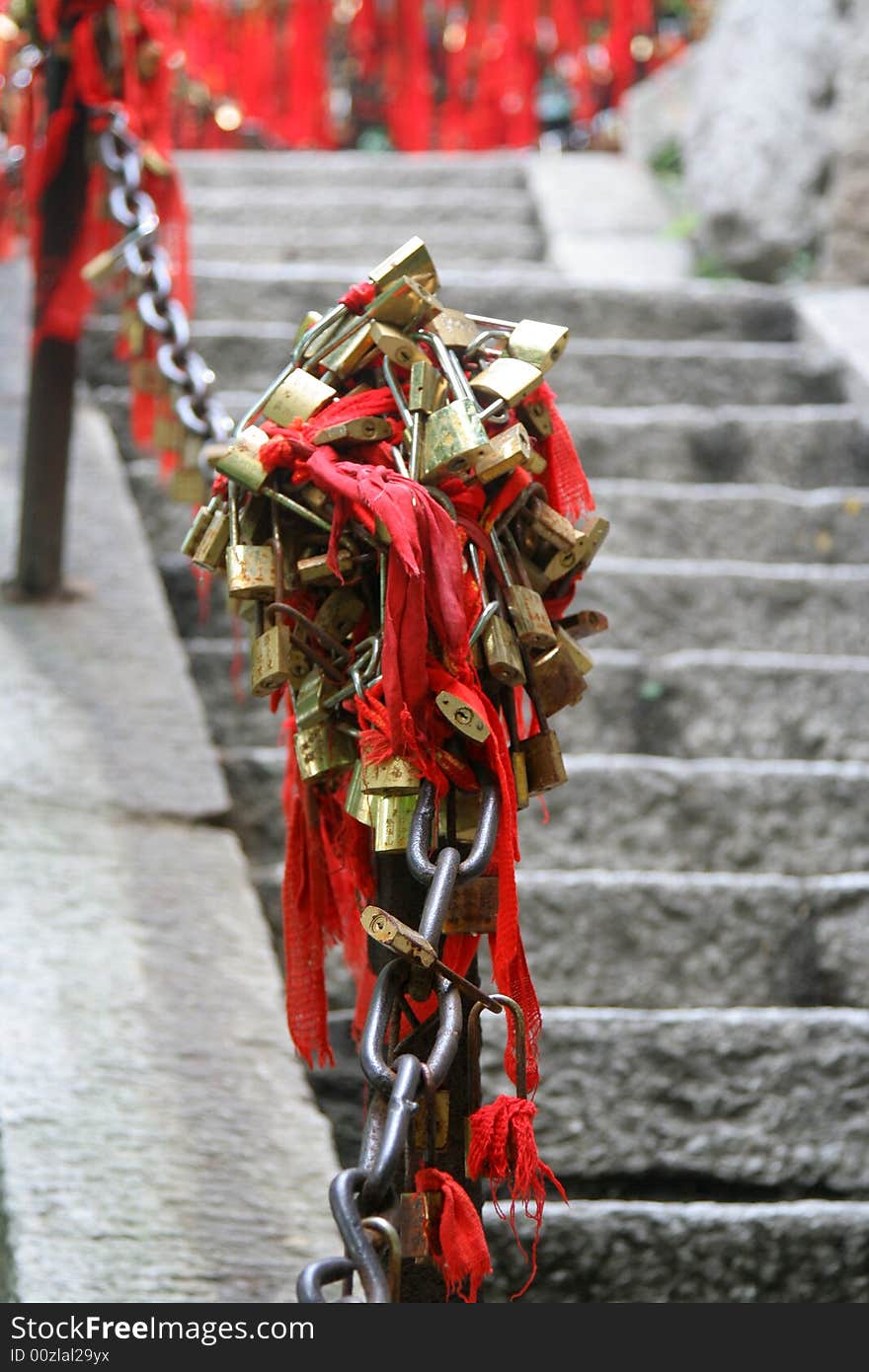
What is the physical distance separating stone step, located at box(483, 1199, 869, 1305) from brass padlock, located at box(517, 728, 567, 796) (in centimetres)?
71

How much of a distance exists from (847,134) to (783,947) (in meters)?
2.54

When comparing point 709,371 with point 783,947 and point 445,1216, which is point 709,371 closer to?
point 783,947

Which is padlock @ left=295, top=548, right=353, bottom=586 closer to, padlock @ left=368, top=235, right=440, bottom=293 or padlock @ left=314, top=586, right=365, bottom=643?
padlock @ left=314, top=586, right=365, bottom=643

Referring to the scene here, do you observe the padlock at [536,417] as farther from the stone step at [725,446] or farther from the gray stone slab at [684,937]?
the stone step at [725,446]

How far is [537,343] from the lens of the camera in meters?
1.25

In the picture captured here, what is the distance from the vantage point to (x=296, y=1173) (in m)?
1.66

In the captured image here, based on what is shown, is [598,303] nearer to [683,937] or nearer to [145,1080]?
[683,937]

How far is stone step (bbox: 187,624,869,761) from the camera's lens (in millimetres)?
2672

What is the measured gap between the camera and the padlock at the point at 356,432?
119 centimetres

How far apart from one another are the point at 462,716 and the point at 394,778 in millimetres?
63

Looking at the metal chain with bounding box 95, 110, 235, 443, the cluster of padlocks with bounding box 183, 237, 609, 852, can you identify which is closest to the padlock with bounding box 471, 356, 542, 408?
the cluster of padlocks with bounding box 183, 237, 609, 852

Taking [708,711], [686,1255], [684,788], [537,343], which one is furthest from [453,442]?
[708,711]

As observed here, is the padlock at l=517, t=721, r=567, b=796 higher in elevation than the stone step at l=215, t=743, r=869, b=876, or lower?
higher

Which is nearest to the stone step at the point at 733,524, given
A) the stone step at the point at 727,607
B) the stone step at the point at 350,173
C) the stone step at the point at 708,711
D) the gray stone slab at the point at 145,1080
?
the stone step at the point at 727,607
